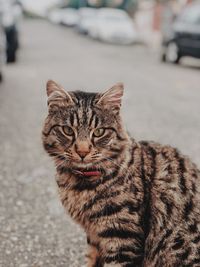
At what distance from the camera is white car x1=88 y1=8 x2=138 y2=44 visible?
84.9 feet

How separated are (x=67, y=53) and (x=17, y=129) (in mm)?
13308

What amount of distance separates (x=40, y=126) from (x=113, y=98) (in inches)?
185

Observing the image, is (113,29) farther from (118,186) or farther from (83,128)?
(118,186)

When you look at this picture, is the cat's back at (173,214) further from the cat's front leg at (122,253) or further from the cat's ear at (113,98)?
the cat's ear at (113,98)

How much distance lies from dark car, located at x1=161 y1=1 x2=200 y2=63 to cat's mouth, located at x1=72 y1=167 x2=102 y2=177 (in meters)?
12.7

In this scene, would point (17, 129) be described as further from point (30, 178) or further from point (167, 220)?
point (167, 220)

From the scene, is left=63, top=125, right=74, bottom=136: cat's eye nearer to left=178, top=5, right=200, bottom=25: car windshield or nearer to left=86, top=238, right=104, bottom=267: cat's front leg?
left=86, top=238, right=104, bottom=267: cat's front leg

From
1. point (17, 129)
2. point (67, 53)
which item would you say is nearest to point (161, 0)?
point (67, 53)

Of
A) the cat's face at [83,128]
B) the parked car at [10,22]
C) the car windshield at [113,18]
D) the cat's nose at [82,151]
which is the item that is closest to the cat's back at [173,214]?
the cat's face at [83,128]

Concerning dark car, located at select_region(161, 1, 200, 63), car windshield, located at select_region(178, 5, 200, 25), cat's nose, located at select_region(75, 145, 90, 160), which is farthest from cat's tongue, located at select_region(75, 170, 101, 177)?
car windshield, located at select_region(178, 5, 200, 25)

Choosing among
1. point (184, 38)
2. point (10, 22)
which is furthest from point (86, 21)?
point (10, 22)

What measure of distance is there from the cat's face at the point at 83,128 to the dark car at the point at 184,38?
12.4 m

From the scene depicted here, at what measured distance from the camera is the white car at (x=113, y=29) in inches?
1019

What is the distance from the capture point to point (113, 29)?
26266 mm
